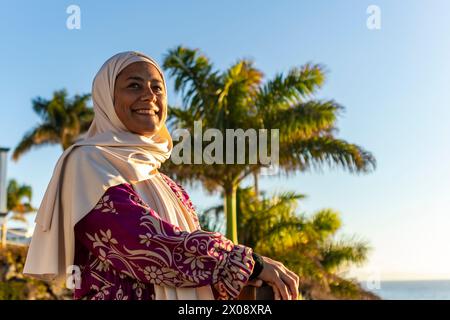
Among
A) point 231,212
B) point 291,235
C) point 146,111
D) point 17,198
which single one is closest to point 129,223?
point 146,111

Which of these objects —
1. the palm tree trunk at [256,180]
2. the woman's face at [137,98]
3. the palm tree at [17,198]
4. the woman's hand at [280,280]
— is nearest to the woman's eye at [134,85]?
the woman's face at [137,98]

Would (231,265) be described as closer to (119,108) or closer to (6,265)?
(119,108)

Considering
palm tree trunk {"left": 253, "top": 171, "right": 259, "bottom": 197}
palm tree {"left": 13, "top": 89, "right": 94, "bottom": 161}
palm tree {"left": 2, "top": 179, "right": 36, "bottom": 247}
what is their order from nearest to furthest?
1. palm tree trunk {"left": 253, "top": 171, "right": 259, "bottom": 197}
2. palm tree {"left": 13, "top": 89, "right": 94, "bottom": 161}
3. palm tree {"left": 2, "top": 179, "right": 36, "bottom": 247}

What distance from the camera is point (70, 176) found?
1.72m

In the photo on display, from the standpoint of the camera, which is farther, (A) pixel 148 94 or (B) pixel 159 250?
(A) pixel 148 94

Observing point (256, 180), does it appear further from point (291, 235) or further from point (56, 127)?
point (56, 127)

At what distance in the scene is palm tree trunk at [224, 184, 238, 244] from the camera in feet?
33.2

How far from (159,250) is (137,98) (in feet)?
1.68

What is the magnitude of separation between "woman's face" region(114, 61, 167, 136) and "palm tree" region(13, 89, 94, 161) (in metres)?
18.4

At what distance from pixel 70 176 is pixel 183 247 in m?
0.42

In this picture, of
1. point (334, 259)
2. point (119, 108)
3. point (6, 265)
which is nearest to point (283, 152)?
point (334, 259)

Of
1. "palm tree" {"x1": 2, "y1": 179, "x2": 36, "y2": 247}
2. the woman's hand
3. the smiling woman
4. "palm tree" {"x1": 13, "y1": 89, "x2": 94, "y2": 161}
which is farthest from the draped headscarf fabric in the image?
"palm tree" {"x1": 2, "y1": 179, "x2": 36, "y2": 247}

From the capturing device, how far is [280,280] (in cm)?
150

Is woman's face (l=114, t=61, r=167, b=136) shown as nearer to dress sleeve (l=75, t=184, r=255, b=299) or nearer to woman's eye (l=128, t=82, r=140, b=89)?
woman's eye (l=128, t=82, r=140, b=89)
